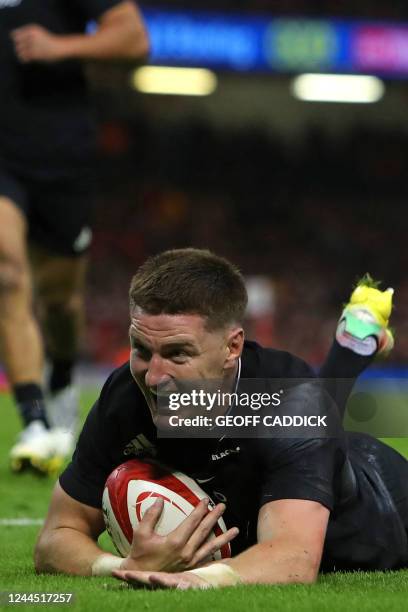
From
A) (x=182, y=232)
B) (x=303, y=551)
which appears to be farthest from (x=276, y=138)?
(x=303, y=551)

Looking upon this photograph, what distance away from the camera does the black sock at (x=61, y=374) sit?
5961 millimetres

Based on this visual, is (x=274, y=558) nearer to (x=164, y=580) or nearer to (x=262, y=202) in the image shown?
(x=164, y=580)

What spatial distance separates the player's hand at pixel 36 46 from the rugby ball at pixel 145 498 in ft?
8.55

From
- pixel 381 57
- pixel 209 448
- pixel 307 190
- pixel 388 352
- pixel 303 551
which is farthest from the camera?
pixel 307 190

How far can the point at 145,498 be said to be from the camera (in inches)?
107

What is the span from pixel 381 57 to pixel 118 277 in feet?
19.1

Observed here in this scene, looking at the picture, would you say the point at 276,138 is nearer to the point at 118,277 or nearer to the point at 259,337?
the point at 118,277

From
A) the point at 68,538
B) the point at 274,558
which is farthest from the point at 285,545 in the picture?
the point at 68,538

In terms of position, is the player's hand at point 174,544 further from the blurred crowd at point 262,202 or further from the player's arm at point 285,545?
the blurred crowd at point 262,202

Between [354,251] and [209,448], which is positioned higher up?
[209,448]

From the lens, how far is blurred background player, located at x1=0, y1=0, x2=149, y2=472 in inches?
195

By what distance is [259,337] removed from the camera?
691 inches

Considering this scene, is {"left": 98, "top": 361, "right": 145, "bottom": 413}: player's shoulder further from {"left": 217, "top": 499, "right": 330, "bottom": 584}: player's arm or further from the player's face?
{"left": 217, "top": 499, "right": 330, "bottom": 584}: player's arm

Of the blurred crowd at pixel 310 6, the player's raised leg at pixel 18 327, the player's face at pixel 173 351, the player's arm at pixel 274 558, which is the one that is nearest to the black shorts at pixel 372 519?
the player's arm at pixel 274 558
